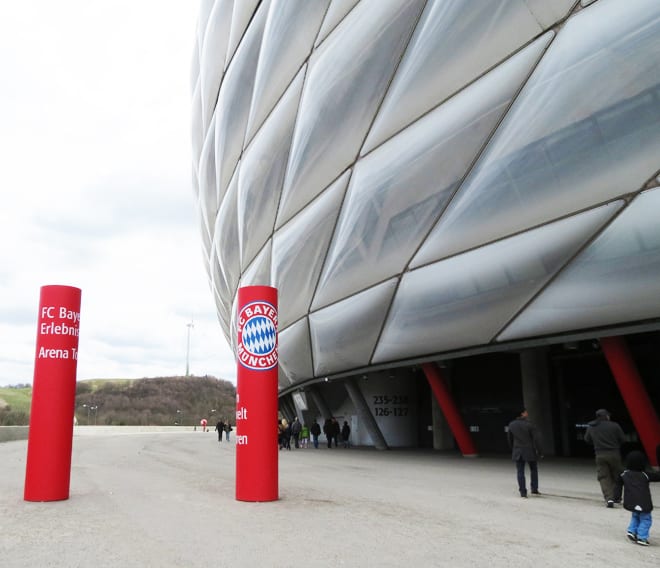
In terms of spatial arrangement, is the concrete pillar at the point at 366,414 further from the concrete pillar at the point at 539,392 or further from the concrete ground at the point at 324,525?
the concrete ground at the point at 324,525

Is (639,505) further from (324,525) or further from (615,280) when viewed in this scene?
(615,280)

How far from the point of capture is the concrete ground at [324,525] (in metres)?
4.76

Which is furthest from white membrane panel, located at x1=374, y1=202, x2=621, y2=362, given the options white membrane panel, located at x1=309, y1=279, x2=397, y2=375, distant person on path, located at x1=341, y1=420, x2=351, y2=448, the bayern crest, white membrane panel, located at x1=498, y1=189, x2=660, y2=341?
distant person on path, located at x1=341, y1=420, x2=351, y2=448

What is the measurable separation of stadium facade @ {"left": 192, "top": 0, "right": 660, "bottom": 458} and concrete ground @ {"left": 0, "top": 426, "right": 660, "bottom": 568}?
130 inches

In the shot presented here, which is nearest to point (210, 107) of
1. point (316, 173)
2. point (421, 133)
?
point (316, 173)

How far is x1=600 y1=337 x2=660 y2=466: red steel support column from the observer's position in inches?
408

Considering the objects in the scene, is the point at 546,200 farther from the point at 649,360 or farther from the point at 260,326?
the point at 649,360

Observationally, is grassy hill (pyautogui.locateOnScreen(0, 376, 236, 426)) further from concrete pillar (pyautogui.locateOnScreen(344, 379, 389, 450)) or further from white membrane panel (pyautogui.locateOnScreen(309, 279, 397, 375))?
white membrane panel (pyautogui.locateOnScreen(309, 279, 397, 375))

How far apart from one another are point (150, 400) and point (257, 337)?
340 ft

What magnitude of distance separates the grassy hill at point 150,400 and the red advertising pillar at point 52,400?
7665 cm

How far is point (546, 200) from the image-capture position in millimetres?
10305

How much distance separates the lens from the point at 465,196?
11.5m

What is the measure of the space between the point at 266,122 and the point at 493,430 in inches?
450

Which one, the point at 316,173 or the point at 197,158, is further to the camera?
the point at 197,158
